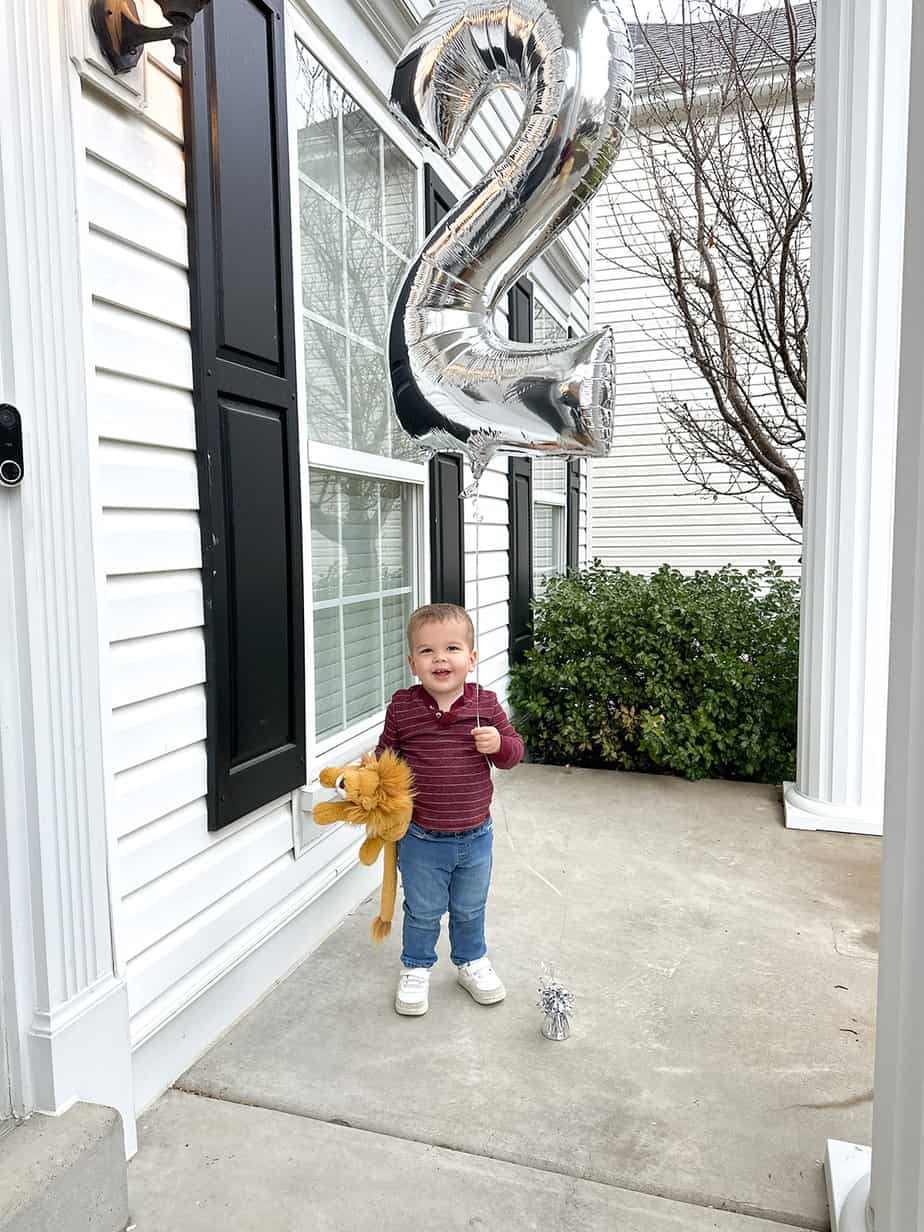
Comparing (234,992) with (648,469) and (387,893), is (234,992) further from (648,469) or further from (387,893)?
(648,469)

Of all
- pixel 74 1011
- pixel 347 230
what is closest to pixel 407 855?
pixel 74 1011

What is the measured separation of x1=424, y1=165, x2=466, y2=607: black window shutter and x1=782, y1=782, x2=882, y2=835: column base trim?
1841 millimetres

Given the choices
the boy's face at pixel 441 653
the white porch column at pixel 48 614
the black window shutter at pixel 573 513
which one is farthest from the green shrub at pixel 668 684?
the white porch column at pixel 48 614

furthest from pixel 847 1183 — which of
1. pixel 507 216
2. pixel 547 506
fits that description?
pixel 547 506

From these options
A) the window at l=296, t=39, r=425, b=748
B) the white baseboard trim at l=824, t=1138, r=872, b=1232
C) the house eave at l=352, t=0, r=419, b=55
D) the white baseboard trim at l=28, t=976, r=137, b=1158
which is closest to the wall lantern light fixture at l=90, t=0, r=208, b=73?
the window at l=296, t=39, r=425, b=748

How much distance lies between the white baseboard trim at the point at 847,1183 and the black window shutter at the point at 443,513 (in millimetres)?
2423

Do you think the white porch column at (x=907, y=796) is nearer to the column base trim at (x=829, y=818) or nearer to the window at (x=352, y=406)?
the window at (x=352, y=406)

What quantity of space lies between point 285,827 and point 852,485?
279 centimetres

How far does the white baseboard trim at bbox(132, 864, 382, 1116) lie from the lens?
6.40ft

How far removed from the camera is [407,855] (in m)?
2.32

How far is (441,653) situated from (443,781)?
35cm

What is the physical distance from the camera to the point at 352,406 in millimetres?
3062

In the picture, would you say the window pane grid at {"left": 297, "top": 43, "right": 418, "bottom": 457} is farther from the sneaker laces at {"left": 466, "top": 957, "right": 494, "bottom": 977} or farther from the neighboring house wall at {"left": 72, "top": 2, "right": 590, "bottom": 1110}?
the sneaker laces at {"left": 466, "top": 957, "right": 494, "bottom": 977}

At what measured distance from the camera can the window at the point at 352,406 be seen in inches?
109
